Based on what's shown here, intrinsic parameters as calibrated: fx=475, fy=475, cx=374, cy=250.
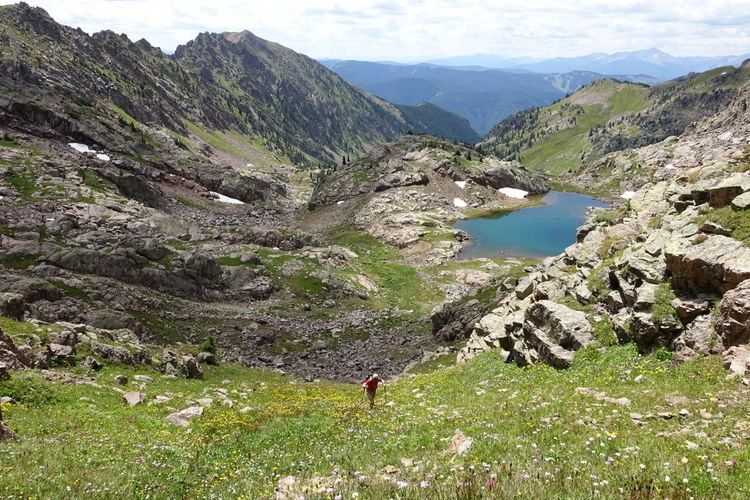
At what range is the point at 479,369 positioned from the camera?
28609mm

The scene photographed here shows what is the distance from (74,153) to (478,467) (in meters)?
153

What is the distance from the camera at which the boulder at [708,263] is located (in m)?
19.1

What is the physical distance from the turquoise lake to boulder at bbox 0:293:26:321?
8075cm

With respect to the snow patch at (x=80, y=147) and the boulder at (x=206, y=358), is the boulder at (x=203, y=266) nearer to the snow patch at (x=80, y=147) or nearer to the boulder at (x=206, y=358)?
the boulder at (x=206, y=358)

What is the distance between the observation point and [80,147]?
14200cm

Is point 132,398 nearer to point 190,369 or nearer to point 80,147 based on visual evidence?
point 190,369

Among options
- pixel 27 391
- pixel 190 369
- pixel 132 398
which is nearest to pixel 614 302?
pixel 132 398

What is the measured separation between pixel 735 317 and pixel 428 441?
40.9 ft

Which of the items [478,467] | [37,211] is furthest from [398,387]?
[37,211]

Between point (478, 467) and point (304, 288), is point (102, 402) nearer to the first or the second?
point (478, 467)

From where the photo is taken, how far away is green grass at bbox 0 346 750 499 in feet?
31.8

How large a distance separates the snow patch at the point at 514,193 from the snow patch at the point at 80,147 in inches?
5154

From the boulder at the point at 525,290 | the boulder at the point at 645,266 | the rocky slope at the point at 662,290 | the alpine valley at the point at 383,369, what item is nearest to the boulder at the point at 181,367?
the alpine valley at the point at 383,369

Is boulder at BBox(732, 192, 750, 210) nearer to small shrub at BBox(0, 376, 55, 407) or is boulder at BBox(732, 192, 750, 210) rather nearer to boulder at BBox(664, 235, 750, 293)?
boulder at BBox(664, 235, 750, 293)
